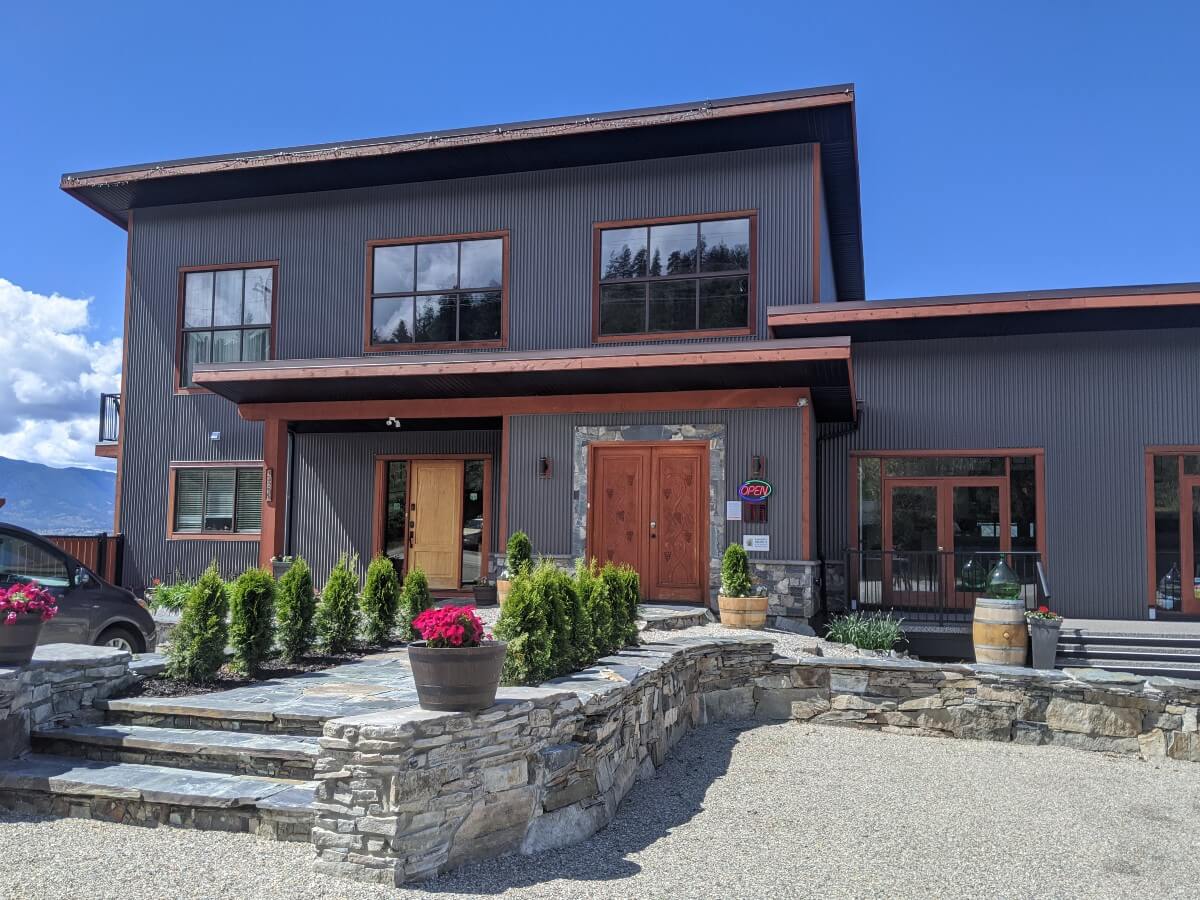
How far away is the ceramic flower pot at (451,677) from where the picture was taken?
4809mm

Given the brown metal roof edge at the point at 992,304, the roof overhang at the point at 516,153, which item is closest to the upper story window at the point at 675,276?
the brown metal roof edge at the point at 992,304

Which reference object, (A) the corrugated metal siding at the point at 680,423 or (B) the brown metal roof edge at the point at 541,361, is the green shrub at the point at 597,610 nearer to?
(B) the brown metal roof edge at the point at 541,361

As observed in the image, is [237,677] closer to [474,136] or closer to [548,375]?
[548,375]

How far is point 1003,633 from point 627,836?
6630mm

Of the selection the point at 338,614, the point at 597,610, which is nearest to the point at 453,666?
the point at 597,610

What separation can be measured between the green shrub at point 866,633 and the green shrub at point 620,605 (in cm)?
348

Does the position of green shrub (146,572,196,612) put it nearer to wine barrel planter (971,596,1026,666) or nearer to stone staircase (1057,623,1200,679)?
wine barrel planter (971,596,1026,666)

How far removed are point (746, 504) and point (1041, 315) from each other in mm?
5486

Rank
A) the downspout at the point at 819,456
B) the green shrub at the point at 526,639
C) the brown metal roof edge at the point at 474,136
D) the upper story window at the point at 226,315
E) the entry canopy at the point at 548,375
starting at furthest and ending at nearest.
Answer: the upper story window at the point at 226,315 → the downspout at the point at 819,456 → the brown metal roof edge at the point at 474,136 → the entry canopy at the point at 548,375 → the green shrub at the point at 526,639

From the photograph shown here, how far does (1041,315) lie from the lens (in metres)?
13.2

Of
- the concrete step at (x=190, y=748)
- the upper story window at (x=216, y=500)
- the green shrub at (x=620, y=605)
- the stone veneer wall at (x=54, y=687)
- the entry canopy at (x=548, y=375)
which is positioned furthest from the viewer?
the upper story window at (x=216, y=500)

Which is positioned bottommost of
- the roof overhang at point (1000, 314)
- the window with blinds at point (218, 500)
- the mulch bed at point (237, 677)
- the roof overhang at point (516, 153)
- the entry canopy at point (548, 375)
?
the mulch bed at point (237, 677)

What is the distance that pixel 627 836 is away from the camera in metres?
5.50

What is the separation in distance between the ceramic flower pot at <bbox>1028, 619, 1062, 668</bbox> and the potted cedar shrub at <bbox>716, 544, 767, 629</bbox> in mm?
3080
